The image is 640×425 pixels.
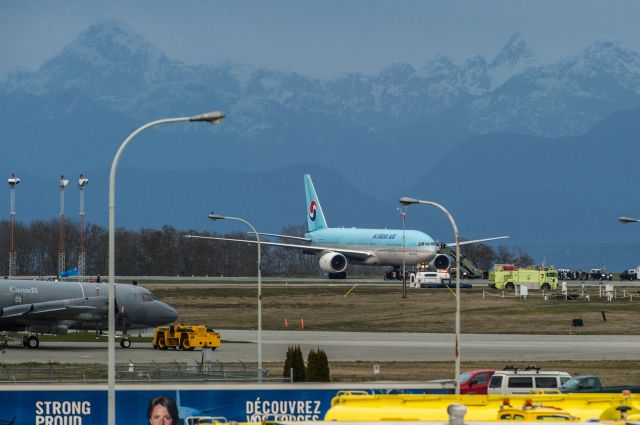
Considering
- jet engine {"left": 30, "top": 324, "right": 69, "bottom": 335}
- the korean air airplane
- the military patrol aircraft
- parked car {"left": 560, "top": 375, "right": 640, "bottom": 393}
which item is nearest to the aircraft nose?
the military patrol aircraft

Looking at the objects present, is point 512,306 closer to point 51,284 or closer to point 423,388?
point 51,284

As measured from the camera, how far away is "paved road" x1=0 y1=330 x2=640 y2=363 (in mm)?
69250

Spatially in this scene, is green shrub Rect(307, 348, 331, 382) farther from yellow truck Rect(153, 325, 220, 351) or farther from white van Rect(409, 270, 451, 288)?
white van Rect(409, 270, 451, 288)

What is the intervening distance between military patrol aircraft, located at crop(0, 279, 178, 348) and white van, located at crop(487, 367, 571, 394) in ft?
117

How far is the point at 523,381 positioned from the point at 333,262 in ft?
345

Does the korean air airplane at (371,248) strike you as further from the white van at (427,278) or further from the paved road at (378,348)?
the paved road at (378,348)

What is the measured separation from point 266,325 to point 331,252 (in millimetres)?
57237

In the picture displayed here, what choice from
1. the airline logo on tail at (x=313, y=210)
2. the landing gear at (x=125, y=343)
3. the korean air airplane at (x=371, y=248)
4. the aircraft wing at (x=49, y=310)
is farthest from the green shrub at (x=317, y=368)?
the airline logo on tail at (x=313, y=210)

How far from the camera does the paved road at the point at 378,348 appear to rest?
69.2 m

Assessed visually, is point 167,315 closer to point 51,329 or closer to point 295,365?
point 51,329

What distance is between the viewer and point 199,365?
51031mm

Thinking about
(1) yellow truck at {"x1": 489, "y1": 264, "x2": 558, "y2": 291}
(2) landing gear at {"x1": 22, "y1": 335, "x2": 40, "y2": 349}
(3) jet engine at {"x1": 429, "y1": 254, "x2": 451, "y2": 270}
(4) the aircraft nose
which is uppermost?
(3) jet engine at {"x1": 429, "y1": 254, "x2": 451, "y2": 270}

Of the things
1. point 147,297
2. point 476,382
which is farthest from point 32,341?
point 476,382

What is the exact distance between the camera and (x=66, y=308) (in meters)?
77.5
